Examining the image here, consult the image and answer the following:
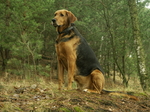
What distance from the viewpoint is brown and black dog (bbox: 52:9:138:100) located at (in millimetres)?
4176

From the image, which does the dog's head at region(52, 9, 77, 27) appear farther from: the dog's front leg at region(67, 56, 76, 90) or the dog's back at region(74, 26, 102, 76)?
the dog's front leg at region(67, 56, 76, 90)

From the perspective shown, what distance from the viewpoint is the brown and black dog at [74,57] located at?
4176mm

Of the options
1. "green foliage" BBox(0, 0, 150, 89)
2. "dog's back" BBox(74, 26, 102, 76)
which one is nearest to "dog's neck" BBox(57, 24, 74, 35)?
"dog's back" BBox(74, 26, 102, 76)

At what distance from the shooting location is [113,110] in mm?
2768

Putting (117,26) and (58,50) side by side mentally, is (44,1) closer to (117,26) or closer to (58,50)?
(117,26)

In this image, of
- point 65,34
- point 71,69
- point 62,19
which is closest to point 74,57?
point 71,69

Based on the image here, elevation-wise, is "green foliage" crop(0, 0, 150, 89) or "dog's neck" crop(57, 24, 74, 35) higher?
"green foliage" crop(0, 0, 150, 89)

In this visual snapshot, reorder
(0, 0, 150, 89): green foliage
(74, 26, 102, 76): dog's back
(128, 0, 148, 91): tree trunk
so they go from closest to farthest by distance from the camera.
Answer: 1. (74, 26, 102, 76): dog's back
2. (128, 0, 148, 91): tree trunk
3. (0, 0, 150, 89): green foliage

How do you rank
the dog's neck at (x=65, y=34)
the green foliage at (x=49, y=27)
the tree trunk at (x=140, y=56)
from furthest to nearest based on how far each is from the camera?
1. the green foliage at (x=49, y=27)
2. the tree trunk at (x=140, y=56)
3. the dog's neck at (x=65, y=34)

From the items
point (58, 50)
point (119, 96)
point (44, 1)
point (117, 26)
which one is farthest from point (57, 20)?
point (117, 26)

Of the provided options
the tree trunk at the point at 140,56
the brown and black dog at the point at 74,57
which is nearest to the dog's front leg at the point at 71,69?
the brown and black dog at the point at 74,57

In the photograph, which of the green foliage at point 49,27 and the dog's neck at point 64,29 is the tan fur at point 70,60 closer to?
the dog's neck at point 64,29

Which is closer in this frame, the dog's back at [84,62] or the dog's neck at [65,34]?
the dog's neck at [65,34]

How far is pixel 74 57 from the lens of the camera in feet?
13.9
